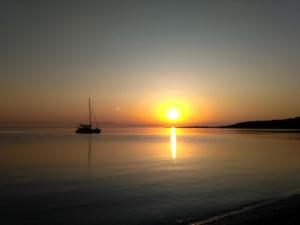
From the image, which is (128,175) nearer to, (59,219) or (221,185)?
(221,185)

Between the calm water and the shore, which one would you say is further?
the calm water

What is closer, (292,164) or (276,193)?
(276,193)

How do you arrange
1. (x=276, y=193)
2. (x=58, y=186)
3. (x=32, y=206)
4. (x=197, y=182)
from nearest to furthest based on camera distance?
(x=32, y=206) → (x=276, y=193) → (x=58, y=186) → (x=197, y=182)

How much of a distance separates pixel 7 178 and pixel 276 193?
70.3 feet

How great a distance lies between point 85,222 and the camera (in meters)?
14.9

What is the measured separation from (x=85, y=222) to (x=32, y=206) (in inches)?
174

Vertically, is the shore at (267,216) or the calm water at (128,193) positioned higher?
the shore at (267,216)

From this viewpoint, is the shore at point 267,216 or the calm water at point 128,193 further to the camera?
the calm water at point 128,193

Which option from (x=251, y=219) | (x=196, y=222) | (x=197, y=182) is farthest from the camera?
(x=197, y=182)

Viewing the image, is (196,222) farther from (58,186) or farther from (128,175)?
(128,175)

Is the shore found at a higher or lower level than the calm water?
higher

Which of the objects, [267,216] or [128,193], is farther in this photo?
[128,193]

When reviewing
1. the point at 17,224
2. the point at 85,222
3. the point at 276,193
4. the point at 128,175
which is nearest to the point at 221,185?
the point at 276,193

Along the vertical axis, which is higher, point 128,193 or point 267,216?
point 267,216
